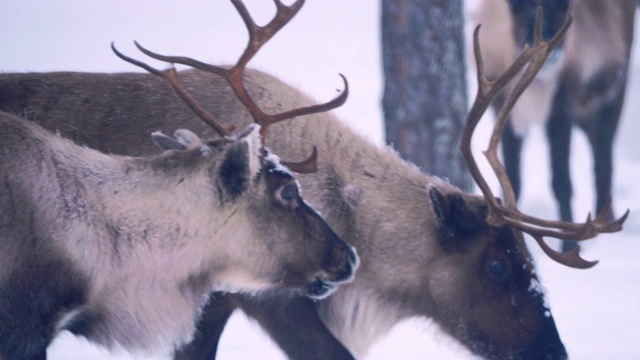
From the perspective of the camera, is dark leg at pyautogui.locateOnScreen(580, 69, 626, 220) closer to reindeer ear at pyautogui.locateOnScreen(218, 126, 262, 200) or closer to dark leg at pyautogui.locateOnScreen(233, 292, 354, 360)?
dark leg at pyautogui.locateOnScreen(233, 292, 354, 360)

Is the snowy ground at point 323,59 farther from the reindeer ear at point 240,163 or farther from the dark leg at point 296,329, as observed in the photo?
the reindeer ear at point 240,163

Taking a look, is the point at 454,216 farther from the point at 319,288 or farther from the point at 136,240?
the point at 136,240

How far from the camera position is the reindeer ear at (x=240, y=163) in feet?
11.4

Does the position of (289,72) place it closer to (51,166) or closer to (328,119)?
(328,119)

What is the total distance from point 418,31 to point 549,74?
3.60 ft

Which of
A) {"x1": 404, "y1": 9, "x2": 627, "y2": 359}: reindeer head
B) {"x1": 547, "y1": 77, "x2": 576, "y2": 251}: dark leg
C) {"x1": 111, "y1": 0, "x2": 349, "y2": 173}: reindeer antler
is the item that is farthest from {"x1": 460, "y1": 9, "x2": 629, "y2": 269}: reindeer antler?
{"x1": 547, "y1": 77, "x2": 576, "y2": 251}: dark leg

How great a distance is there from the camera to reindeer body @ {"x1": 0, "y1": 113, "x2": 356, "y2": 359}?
325 centimetres

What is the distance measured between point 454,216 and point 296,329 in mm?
679

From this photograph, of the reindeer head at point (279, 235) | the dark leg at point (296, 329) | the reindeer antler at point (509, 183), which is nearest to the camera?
the reindeer head at point (279, 235)

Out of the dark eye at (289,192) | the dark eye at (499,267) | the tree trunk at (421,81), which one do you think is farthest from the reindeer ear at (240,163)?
the tree trunk at (421,81)

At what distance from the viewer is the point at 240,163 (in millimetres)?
3500

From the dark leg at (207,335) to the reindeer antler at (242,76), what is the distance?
0.63 metres

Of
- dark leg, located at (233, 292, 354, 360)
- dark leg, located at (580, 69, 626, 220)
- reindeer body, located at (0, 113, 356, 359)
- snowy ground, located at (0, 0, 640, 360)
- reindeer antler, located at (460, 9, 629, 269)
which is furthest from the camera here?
dark leg, located at (580, 69, 626, 220)

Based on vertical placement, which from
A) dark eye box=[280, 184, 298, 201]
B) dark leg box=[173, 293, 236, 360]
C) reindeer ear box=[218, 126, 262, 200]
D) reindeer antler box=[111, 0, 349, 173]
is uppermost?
reindeer antler box=[111, 0, 349, 173]
